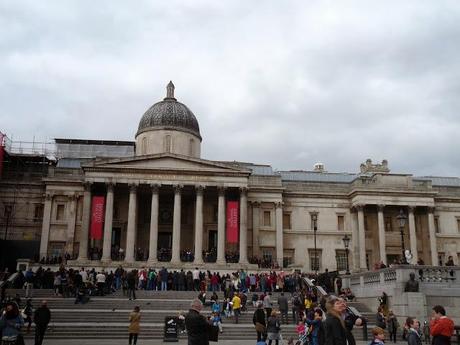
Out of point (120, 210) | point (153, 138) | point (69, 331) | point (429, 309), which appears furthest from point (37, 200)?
point (429, 309)

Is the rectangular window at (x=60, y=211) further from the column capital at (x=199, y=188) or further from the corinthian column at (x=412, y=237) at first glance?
the corinthian column at (x=412, y=237)

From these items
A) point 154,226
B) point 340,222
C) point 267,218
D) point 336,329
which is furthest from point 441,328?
point 340,222

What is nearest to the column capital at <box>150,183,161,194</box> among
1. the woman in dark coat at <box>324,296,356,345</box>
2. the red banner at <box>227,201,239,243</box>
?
the red banner at <box>227,201,239,243</box>

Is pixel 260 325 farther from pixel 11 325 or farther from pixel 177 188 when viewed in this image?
pixel 177 188

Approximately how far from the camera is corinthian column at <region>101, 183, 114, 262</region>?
135 ft

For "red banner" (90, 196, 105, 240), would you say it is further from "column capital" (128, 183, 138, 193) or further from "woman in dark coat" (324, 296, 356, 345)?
"woman in dark coat" (324, 296, 356, 345)

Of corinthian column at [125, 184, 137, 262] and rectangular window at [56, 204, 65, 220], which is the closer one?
corinthian column at [125, 184, 137, 262]

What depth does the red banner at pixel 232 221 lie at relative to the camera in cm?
4206

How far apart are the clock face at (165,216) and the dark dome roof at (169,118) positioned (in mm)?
8055

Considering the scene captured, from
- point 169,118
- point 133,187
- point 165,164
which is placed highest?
point 169,118

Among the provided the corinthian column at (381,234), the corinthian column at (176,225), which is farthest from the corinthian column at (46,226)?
the corinthian column at (381,234)

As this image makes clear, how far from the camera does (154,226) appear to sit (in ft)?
138

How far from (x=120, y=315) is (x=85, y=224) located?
17.9 m

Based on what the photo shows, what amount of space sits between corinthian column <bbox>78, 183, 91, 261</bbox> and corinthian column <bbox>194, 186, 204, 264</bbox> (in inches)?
347
